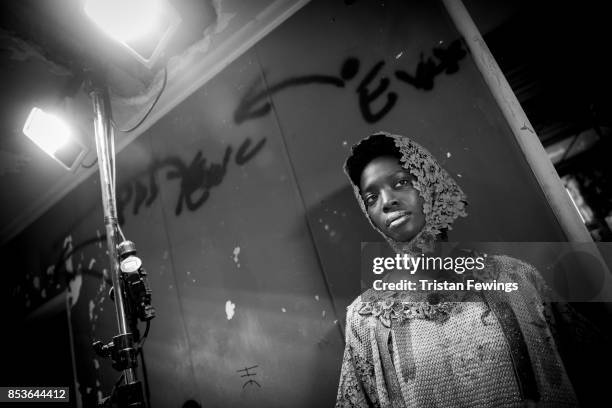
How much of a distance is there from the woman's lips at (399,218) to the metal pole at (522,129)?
0.71 meters

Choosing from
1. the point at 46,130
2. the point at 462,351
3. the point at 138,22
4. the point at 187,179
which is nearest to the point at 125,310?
the point at 187,179

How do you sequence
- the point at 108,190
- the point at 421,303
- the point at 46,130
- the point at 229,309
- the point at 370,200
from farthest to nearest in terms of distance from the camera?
1. the point at 46,130
2. the point at 229,309
3. the point at 108,190
4. the point at 370,200
5. the point at 421,303

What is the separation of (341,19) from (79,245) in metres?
3.58

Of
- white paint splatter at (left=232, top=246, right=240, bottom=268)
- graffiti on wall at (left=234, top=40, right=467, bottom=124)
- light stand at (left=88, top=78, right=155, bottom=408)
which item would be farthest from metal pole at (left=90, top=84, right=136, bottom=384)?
graffiti on wall at (left=234, top=40, right=467, bottom=124)

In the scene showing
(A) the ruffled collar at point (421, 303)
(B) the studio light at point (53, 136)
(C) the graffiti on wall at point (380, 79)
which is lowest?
(A) the ruffled collar at point (421, 303)

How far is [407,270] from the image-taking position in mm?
1503

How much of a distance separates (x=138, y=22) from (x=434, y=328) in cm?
262

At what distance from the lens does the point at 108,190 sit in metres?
2.01

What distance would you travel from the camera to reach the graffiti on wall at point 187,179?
8.51 ft

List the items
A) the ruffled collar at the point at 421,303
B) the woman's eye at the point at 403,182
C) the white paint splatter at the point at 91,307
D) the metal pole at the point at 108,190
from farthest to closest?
the white paint splatter at the point at 91,307
the metal pole at the point at 108,190
the woman's eye at the point at 403,182
the ruffled collar at the point at 421,303

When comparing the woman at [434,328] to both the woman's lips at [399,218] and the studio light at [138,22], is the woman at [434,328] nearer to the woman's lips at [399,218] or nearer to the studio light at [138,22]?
the woman's lips at [399,218]

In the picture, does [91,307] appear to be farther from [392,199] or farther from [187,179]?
[392,199]

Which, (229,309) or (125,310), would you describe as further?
(229,309)

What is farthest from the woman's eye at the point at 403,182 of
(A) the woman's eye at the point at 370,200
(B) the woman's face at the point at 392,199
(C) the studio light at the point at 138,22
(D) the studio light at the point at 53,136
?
(D) the studio light at the point at 53,136
